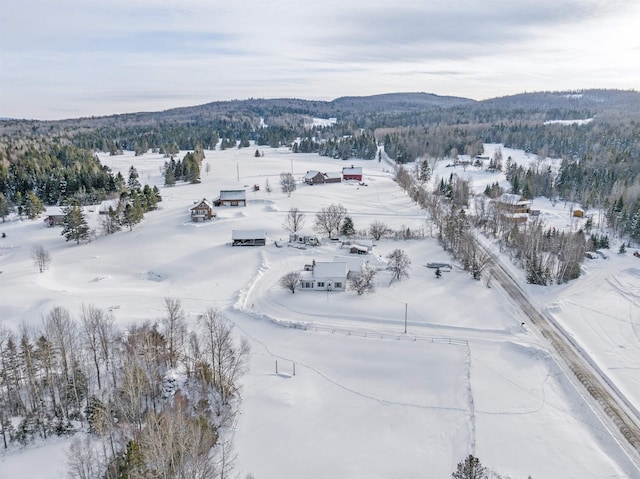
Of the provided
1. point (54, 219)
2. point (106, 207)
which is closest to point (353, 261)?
point (106, 207)

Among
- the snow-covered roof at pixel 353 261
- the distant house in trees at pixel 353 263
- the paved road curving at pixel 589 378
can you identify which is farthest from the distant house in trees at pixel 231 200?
the paved road curving at pixel 589 378

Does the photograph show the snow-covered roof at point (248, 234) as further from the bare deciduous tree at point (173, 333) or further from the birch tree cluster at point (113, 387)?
the birch tree cluster at point (113, 387)

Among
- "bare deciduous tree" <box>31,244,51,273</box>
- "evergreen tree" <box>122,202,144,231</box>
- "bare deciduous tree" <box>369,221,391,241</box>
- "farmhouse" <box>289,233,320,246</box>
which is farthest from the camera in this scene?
"evergreen tree" <box>122,202,144,231</box>

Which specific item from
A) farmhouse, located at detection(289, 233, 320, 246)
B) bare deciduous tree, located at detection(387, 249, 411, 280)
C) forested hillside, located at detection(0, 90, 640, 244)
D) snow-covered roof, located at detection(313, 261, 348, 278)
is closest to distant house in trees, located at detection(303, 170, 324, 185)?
forested hillside, located at detection(0, 90, 640, 244)

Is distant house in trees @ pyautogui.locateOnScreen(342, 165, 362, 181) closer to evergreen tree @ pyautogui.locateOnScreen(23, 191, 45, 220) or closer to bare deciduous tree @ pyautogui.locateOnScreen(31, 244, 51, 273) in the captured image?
evergreen tree @ pyautogui.locateOnScreen(23, 191, 45, 220)

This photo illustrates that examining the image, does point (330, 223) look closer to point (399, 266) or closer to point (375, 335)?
point (399, 266)

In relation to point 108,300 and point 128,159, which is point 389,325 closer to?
point 108,300

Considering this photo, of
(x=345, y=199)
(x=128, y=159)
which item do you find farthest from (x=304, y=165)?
(x=128, y=159)
